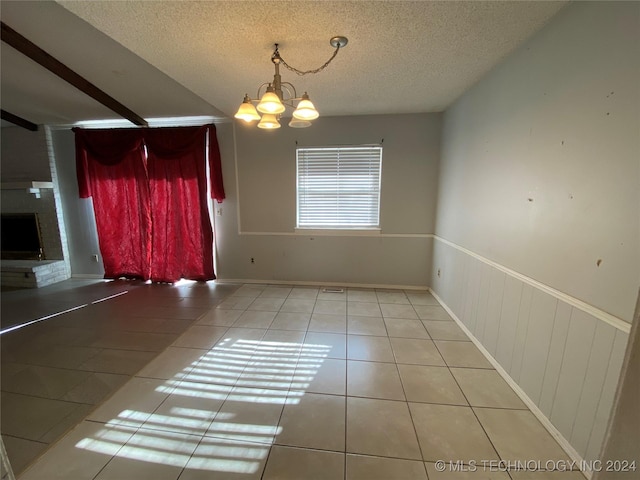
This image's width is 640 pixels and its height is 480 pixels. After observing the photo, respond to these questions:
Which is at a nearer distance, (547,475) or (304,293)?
(547,475)

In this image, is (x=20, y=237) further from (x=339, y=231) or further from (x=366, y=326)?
(x=366, y=326)

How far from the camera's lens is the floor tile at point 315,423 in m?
1.42

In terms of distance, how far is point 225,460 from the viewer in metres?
1.33

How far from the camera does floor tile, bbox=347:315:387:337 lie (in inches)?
100

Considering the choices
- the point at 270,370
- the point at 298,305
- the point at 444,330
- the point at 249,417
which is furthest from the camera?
the point at 298,305

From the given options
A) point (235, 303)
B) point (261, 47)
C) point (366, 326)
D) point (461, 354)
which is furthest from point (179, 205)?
point (461, 354)

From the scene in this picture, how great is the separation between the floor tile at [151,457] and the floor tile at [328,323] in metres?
1.38

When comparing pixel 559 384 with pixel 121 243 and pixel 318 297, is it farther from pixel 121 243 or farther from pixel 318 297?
pixel 121 243

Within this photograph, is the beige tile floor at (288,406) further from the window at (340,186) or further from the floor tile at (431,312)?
the window at (340,186)

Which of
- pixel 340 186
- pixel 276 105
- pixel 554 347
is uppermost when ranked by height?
pixel 276 105

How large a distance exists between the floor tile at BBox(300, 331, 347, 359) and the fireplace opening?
4.92 meters

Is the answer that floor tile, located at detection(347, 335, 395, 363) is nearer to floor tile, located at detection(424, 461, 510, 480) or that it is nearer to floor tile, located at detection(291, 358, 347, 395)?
floor tile, located at detection(291, 358, 347, 395)

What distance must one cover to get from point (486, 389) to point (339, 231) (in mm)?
2464

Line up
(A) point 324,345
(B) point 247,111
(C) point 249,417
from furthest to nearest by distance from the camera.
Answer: (A) point 324,345 < (B) point 247,111 < (C) point 249,417
